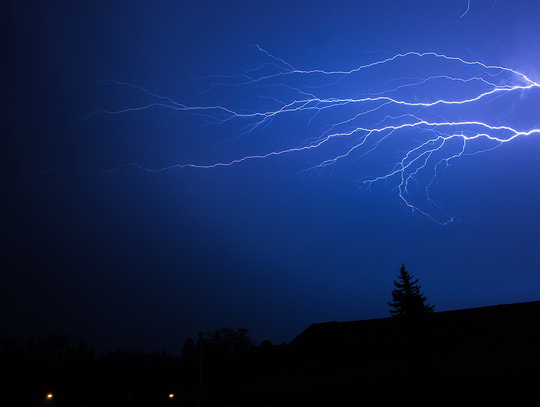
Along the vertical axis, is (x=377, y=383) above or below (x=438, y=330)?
below

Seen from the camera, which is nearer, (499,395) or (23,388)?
(499,395)

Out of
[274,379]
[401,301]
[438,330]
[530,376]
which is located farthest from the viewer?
[401,301]

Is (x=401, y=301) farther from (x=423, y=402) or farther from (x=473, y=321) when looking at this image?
(x=423, y=402)

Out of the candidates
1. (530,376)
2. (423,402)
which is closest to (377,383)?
(423,402)

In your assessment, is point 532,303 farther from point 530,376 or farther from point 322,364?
point 322,364

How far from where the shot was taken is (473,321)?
15.4 meters

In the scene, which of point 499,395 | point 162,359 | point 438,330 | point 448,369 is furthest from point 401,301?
point 162,359

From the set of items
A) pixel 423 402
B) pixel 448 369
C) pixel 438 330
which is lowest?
pixel 423 402

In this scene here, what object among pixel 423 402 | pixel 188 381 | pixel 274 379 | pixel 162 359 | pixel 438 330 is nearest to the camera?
pixel 423 402

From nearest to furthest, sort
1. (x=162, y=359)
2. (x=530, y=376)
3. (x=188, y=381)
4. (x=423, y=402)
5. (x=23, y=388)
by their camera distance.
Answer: (x=530, y=376) < (x=423, y=402) < (x=188, y=381) < (x=23, y=388) < (x=162, y=359)

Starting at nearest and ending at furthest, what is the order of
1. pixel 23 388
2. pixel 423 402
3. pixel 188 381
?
1. pixel 423 402
2. pixel 188 381
3. pixel 23 388

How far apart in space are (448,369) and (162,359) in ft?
315

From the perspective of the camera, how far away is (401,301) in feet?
55.3

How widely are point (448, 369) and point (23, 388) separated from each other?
29.2 metres
